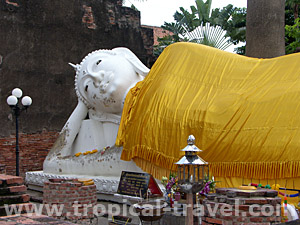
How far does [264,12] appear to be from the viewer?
7.43 meters

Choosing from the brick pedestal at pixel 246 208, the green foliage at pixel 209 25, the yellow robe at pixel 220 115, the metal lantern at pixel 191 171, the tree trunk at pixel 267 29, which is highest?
the green foliage at pixel 209 25

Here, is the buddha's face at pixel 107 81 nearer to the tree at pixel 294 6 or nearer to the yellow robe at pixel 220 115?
the yellow robe at pixel 220 115

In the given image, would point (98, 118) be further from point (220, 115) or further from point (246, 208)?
point (246, 208)

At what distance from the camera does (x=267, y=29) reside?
7.38 metres

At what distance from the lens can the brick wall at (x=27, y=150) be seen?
951 cm

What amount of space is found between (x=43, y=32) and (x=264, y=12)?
525cm

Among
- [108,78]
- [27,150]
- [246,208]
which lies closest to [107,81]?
[108,78]

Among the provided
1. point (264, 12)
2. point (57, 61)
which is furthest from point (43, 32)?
point (264, 12)

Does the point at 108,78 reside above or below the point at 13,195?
above

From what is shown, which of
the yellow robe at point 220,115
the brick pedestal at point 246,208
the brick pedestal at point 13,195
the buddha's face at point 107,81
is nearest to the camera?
the brick pedestal at point 246,208

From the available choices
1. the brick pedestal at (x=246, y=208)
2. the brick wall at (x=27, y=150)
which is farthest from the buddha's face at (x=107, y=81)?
the brick pedestal at (x=246, y=208)

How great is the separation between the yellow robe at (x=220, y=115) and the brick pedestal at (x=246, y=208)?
1.35 m

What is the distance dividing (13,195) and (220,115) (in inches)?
99.5

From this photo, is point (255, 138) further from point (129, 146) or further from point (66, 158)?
point (66, 158)
